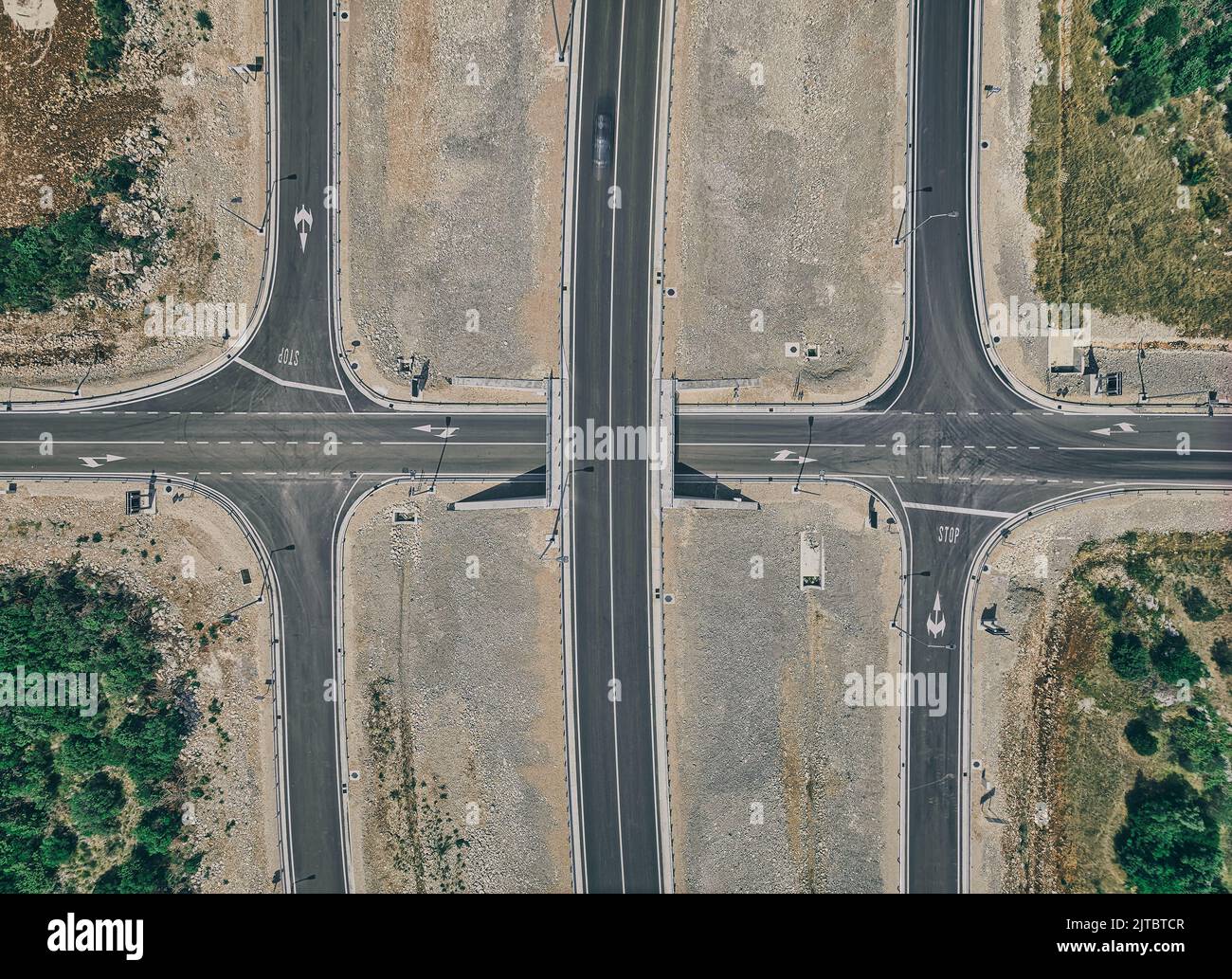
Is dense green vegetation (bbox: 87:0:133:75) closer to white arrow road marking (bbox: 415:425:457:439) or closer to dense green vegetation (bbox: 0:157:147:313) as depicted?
dense green vegetation (bbox: 0:157:147:313)

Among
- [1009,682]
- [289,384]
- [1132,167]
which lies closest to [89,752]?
[289,384]

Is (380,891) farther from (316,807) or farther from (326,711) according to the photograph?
(326,711)

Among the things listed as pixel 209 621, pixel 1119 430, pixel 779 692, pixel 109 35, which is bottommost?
pixel 779 692

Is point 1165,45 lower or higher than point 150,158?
higher

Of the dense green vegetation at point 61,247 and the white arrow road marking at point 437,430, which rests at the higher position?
the dense green vegetation at point 61,247

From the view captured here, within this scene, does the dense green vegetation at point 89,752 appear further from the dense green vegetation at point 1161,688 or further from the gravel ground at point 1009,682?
the dense green vegetation at point 1161,688

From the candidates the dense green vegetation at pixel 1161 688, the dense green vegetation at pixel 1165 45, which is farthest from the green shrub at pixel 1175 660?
the dense green vegetation at pixel 1165 45

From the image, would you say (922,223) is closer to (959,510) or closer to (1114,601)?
(959,510)
